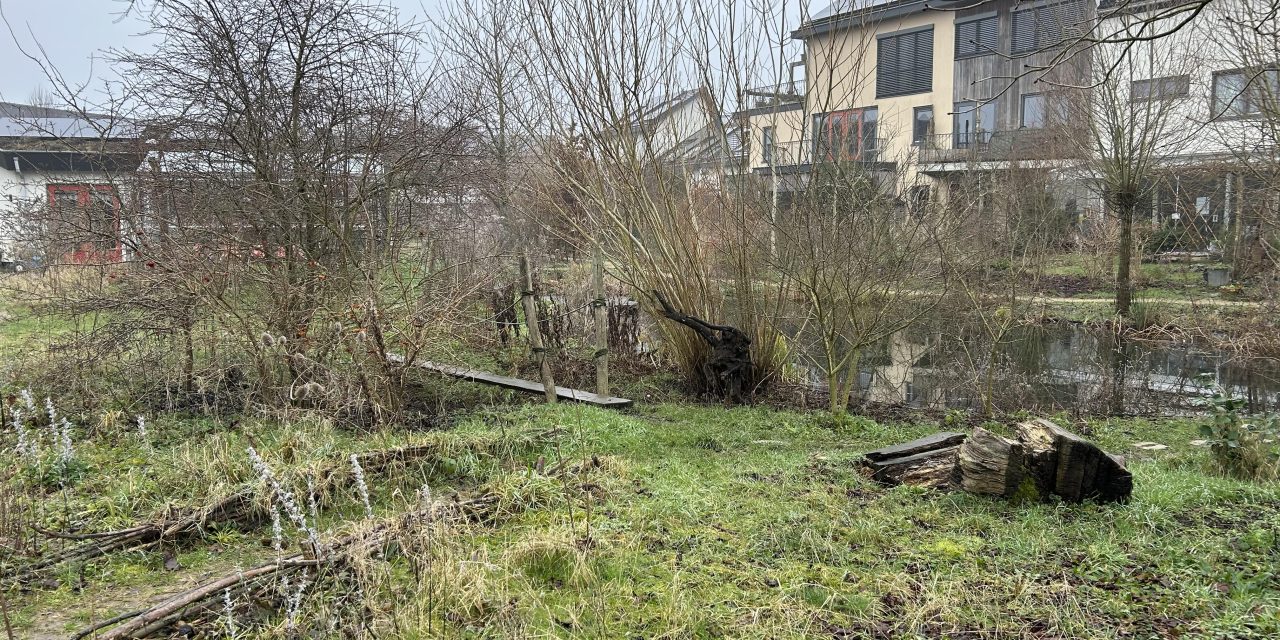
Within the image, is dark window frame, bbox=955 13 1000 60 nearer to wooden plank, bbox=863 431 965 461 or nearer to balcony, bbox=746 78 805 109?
balcony, bbox=746 78 805 109

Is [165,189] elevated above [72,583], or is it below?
above

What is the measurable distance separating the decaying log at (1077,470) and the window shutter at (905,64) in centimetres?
2743

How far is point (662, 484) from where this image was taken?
5395 millimetres

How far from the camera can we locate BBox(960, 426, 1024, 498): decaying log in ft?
16.0

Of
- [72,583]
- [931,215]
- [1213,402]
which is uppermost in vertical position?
[931,215]

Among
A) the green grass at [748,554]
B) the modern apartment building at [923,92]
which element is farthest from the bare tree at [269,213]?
the modern apartment building at [923,92]

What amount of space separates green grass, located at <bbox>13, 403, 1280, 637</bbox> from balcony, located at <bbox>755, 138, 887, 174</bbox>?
402 cm

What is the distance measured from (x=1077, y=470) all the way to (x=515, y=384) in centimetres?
656

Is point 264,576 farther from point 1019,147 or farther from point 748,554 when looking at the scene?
point 1019,147

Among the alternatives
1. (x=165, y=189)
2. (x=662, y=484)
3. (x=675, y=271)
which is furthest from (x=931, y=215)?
(x=165, y=189)

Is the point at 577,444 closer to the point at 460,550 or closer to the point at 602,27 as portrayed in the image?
the point at 460,550

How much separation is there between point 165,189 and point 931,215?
27.4 ft

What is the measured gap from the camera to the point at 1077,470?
15.6ft

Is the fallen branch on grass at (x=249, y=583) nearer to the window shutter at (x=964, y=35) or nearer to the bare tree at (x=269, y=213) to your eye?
the bare tree at (x=269, y=213)
